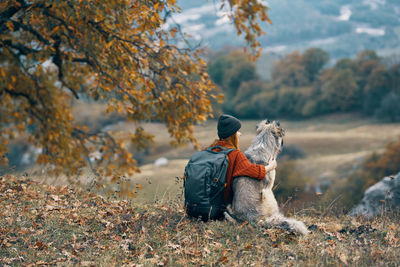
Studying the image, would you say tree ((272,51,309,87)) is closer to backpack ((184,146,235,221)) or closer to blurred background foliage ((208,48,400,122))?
blurred background foliage ((208,48,400,122))

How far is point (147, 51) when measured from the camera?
1020 centimetres

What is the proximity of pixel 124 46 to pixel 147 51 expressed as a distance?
84 centimetres

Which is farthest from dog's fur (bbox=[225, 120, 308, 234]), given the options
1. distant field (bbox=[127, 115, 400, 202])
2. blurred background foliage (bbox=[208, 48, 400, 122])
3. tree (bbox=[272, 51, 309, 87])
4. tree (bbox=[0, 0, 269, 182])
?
tree (bbox=[272, 51, 309, 87])

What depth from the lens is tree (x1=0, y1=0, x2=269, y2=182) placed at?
29.9ft

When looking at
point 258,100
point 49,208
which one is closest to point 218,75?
point 258,100

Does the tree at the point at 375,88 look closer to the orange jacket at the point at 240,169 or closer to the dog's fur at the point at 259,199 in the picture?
the dog's fur at the point at 259,199

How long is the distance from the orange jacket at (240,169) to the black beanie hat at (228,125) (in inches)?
13.6

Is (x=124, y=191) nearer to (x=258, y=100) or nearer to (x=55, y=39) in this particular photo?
(x=55, y=39)

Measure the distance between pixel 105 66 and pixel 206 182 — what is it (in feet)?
17.9

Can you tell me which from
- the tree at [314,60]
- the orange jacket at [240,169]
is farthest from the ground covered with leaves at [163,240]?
the tree at [314,60]

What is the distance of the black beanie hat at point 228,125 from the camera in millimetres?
6012

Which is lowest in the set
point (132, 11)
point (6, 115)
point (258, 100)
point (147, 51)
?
point (258, 100)

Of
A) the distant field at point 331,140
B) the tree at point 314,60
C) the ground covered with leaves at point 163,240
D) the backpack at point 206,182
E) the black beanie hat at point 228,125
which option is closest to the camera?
the ground covered with leaves at point 163,240

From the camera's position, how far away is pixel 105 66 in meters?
9.88
